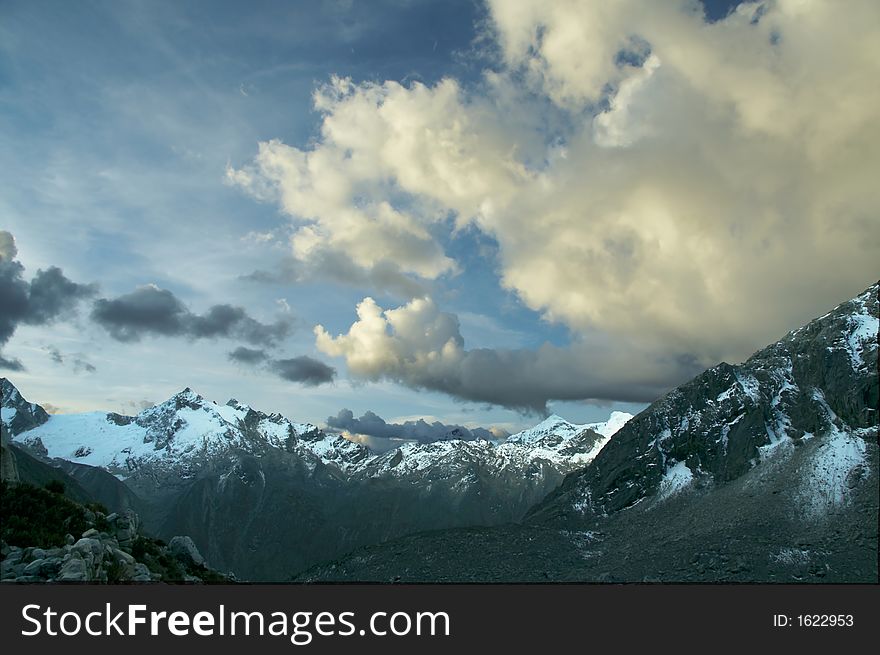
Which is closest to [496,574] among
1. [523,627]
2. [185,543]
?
[185,543]

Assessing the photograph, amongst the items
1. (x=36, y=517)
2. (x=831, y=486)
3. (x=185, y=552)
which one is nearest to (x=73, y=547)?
(x=36, y=517)

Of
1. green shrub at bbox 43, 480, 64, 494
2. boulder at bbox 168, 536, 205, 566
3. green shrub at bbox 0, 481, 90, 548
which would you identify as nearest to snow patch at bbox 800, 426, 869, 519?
boulder at bbox 168, 536, 205, 566

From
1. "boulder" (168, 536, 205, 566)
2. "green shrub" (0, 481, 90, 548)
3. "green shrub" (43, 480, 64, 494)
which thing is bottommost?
"boulder" (168, 536, 205, 566)

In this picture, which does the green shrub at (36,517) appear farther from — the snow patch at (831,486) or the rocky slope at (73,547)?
the snow patch at (831,486)

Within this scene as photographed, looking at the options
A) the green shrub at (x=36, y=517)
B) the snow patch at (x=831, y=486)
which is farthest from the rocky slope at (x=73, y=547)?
the snow patch at (x=831, y=486)

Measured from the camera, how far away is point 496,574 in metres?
175

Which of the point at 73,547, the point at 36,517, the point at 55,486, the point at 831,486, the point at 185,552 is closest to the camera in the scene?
the point at 73,547

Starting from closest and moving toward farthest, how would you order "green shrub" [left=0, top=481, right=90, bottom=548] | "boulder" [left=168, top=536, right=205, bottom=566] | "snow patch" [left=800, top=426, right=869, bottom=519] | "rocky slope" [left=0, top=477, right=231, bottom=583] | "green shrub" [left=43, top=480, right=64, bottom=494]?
"rocky slope" [left=0, top=477, right=231, bottom=583] → "green shrub" [left=0, top=481, right=90, bottom=548] → "green shrub" [left=43, top=480, right=64, bottom=494] → "boulder" [left=168, top=536, right=205, bottom=566] → "snow patch" [left=800, top=426, right=869, bottom=519]

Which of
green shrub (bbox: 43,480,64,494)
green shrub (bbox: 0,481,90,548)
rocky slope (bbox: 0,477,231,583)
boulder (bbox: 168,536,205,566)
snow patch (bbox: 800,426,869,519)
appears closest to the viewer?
rocky slope (bbox: 0,477,231,583)

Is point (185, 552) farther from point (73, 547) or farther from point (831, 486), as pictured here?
point (831, 486)

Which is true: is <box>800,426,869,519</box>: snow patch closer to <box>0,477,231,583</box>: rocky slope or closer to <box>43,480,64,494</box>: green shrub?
<box>0,477,231,583</box>: rocky slope

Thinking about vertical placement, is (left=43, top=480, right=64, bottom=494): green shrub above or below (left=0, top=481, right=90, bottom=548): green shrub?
above

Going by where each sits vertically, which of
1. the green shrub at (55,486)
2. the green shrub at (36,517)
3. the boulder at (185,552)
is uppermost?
the green shrub at (55,486)

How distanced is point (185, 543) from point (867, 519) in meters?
187
